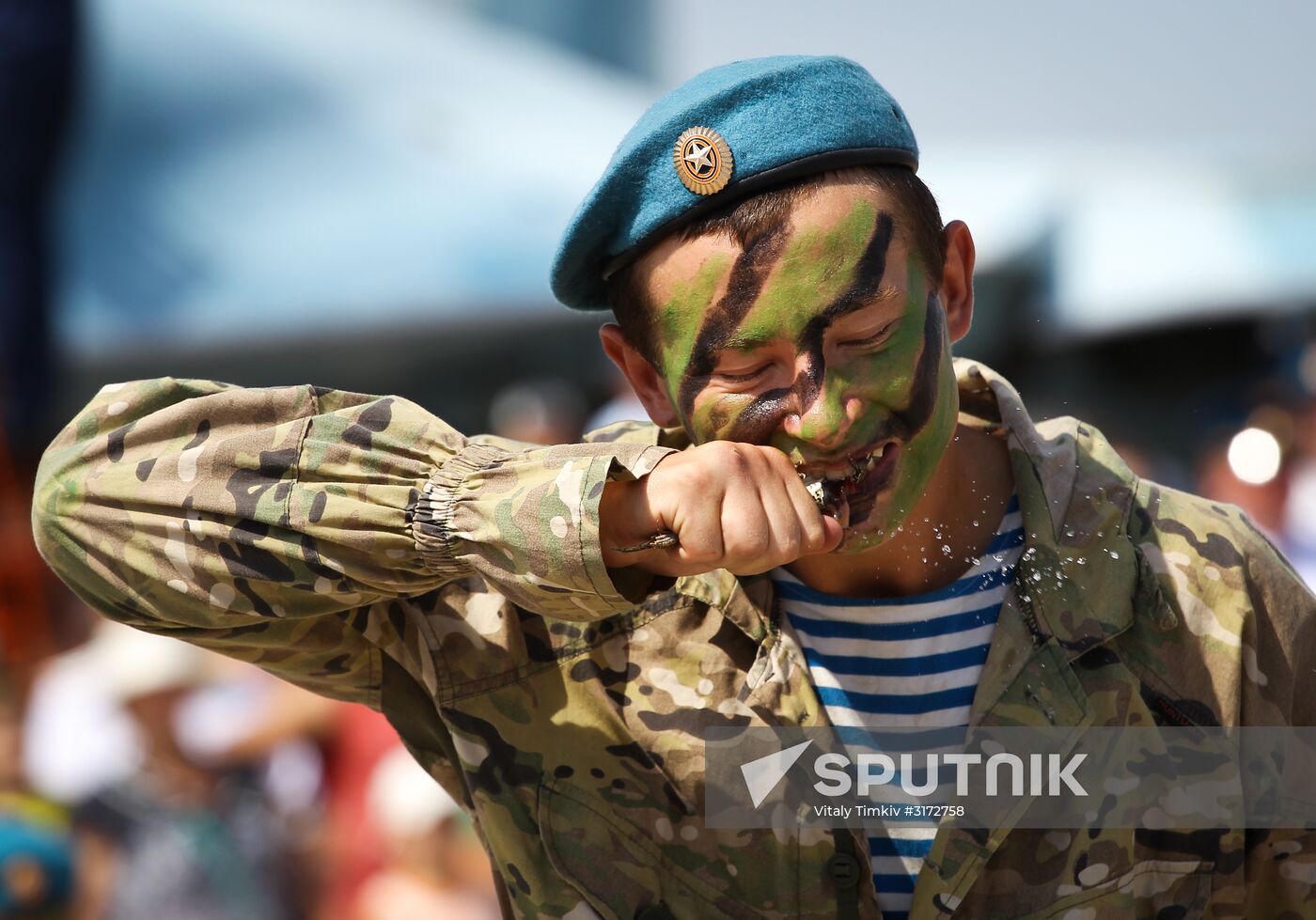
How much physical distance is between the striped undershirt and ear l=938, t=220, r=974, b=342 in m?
0.32

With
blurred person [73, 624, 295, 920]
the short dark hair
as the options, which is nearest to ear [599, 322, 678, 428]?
the short dark hair

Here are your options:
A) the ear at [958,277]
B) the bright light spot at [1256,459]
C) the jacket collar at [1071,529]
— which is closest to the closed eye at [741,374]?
the ear at [958,277]

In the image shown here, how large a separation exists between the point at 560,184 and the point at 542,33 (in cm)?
416

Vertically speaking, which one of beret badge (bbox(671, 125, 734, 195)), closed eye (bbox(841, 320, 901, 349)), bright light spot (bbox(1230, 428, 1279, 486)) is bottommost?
bright light spot (bbox(1230, 428, 1279, 486))

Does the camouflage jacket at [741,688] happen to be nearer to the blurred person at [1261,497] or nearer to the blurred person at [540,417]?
the blurred person at [1261,497]

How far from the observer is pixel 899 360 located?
201cm

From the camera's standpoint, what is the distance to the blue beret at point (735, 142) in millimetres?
1975

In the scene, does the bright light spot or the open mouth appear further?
the bright light spot

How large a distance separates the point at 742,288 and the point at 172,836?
3.69m

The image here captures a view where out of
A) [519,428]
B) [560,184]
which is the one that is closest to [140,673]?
[519,428]

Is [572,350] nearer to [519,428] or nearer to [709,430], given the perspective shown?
[519,428]

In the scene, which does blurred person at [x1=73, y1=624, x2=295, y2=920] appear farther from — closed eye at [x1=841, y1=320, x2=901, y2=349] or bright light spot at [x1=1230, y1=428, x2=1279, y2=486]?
closed eye at [x1=841, y1=320, x2=901, y2=349]

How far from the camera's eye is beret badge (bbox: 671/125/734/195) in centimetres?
197

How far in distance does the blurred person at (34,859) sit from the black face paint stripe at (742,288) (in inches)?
123
